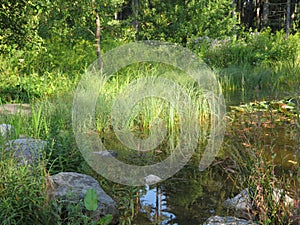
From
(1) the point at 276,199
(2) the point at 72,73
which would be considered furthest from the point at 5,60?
(1) the point at 276,199

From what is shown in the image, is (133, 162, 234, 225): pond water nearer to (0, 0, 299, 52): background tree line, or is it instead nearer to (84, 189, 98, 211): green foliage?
(84, 189, 98, 211): green foliage

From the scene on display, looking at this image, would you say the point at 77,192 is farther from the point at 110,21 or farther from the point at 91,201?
the point at 110,21

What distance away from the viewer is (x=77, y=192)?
9.16ft

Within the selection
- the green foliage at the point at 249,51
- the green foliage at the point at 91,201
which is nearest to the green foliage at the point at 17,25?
the green foliage at the point at 91,201

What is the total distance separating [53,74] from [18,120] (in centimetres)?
441

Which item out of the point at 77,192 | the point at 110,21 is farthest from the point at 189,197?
the point at 110,21

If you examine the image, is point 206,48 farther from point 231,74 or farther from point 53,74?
point 53,74

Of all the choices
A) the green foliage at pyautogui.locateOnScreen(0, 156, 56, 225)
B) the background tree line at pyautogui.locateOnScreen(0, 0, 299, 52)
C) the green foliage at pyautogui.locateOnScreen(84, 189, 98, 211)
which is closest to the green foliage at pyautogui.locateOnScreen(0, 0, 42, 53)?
the background tree line at pyautogui.locateOnScreen(0, 0, 299, 52)

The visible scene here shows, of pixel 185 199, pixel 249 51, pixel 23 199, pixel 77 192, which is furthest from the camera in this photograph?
pixel 249 51

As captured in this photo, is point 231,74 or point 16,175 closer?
point 16,175

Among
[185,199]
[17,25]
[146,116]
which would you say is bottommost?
[185,199]

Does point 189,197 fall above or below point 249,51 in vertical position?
below

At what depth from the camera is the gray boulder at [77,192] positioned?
2828 millimetres

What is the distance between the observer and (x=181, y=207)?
307 cm
